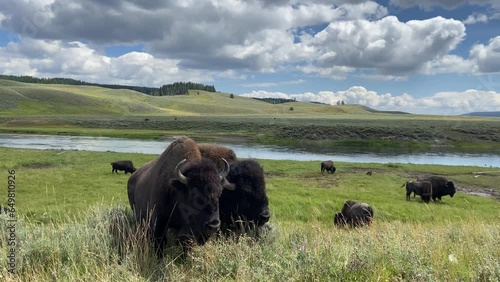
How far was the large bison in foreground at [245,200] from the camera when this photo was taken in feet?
23.7

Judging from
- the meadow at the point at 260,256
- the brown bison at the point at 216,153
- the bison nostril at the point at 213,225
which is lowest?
the meadow at the point at 260,256

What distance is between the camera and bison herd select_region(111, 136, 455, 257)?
5.88 metres

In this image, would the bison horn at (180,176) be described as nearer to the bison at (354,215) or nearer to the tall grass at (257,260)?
the tall grass at (257,260)

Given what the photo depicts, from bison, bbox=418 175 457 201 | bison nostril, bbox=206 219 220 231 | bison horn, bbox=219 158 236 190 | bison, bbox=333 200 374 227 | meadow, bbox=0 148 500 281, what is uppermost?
bison horn, bbox=219 158 236 190

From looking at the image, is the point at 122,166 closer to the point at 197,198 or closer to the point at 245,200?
the point at 245,200

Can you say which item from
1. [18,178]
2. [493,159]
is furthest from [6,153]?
[493,159]

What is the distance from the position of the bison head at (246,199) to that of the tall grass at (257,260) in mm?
760

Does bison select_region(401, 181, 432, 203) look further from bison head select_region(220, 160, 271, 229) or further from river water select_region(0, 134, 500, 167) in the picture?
river water select_region(0, 134, 500, 167)

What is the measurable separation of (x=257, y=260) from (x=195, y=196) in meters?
1.37

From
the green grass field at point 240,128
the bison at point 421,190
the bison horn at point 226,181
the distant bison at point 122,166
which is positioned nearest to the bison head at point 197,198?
the bison horn at point 226,181

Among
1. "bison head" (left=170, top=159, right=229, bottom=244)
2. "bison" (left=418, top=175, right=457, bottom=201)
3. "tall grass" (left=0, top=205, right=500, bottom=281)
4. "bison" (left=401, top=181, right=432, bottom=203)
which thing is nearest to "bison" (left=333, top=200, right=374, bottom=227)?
"tall grass" (left=0, top=205, right=500, bottom=281)

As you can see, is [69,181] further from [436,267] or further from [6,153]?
[436,267]

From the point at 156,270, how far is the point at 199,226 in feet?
2.80

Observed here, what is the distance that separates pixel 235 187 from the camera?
7285mm
